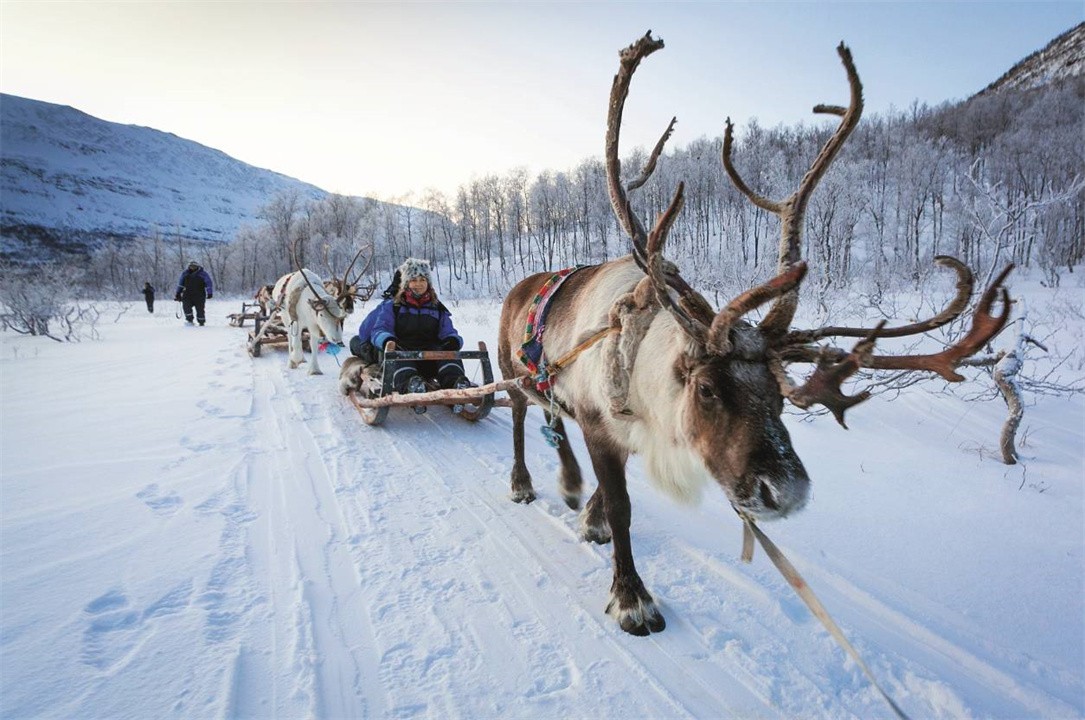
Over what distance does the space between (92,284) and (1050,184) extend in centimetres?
8866

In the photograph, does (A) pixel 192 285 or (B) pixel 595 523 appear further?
(A) pixel 192 285

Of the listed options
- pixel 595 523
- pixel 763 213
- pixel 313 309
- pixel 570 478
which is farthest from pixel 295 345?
pixel 763 213

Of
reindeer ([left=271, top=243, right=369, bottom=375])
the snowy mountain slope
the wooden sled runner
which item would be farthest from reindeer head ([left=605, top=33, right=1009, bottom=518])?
the snowy mountain slope

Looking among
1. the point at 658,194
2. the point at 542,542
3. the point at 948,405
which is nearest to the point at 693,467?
the point at 542,542

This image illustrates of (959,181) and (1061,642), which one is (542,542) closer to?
(1061,642)

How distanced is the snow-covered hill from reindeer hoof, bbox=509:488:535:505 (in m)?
105

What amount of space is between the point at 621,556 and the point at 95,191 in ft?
656

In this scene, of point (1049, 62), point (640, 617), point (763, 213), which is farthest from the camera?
point (1049, 62)

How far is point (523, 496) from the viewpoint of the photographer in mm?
3848

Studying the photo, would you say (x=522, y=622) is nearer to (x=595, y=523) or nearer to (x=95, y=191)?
(x=595, y=523)

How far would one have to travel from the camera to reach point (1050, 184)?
34.0 metres

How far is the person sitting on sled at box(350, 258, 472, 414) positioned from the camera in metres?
5.93

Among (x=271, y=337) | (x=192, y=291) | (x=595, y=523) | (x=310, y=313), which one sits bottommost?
(x=595, y=523)

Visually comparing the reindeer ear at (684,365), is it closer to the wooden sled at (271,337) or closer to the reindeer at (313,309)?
the reindeer at (313,309)
